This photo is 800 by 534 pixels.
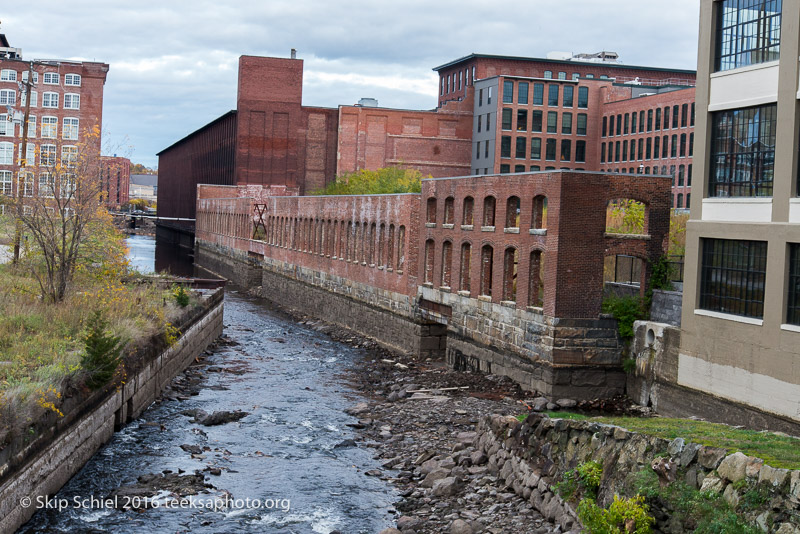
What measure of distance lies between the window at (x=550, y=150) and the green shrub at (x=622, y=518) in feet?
242

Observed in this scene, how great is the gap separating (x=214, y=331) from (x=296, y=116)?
5424cm

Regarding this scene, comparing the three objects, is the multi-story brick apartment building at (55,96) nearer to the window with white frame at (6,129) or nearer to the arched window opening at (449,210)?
the window with white frame at (6,129)

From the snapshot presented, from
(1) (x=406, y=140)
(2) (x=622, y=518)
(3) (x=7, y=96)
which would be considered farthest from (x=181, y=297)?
(3) (x=7, y=96)

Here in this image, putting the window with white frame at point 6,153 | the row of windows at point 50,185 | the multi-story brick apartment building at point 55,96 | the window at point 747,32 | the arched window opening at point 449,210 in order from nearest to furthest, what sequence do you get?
the window at point 747,32, the row of windows at point 50,185, the arched window opening at point 449,210, the multi-story brick apartment building at point 55,96, the window with white frame at point 6,153

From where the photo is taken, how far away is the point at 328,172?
292ft

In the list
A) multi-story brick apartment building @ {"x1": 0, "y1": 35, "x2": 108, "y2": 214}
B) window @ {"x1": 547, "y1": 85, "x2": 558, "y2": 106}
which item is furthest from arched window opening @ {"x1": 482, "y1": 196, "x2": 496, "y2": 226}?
multi-story brick apartment building @ {"x1": 0, "y1": 35, "x2": 108, "y2": 214}

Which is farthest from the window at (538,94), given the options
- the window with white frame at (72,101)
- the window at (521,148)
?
the window with white frame at (72,101)

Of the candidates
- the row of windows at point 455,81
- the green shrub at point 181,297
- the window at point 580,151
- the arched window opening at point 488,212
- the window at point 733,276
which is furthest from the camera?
the row of windows at point 455,81

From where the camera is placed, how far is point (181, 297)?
32062mm

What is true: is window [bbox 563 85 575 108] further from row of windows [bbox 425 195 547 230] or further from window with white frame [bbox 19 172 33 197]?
window with white frame [bbox 19 172 33 197]

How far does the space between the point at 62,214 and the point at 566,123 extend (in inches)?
2507

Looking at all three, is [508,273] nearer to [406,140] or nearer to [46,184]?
[46,184]

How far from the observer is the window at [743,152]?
1983 centimetres

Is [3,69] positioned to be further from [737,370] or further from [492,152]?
[737,370]
